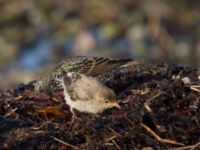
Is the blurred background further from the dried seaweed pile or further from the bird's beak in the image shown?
the bird's beak

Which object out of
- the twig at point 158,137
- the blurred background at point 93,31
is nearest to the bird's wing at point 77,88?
the twig at point 158,137

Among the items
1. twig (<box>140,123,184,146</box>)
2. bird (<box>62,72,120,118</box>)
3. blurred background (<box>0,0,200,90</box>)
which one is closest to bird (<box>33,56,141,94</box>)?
bird (<box>62,72,120,118</box>)

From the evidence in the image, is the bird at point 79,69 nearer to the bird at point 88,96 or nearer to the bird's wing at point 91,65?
the bird's wing at point 91,65

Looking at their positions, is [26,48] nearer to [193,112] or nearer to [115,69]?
[115,69]

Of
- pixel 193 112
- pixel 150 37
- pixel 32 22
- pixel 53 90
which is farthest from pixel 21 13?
pixel 193 112

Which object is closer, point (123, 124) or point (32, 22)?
point (123, 124)

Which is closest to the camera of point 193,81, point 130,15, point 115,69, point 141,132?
point 141,132

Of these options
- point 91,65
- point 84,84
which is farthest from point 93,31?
point 84,84
